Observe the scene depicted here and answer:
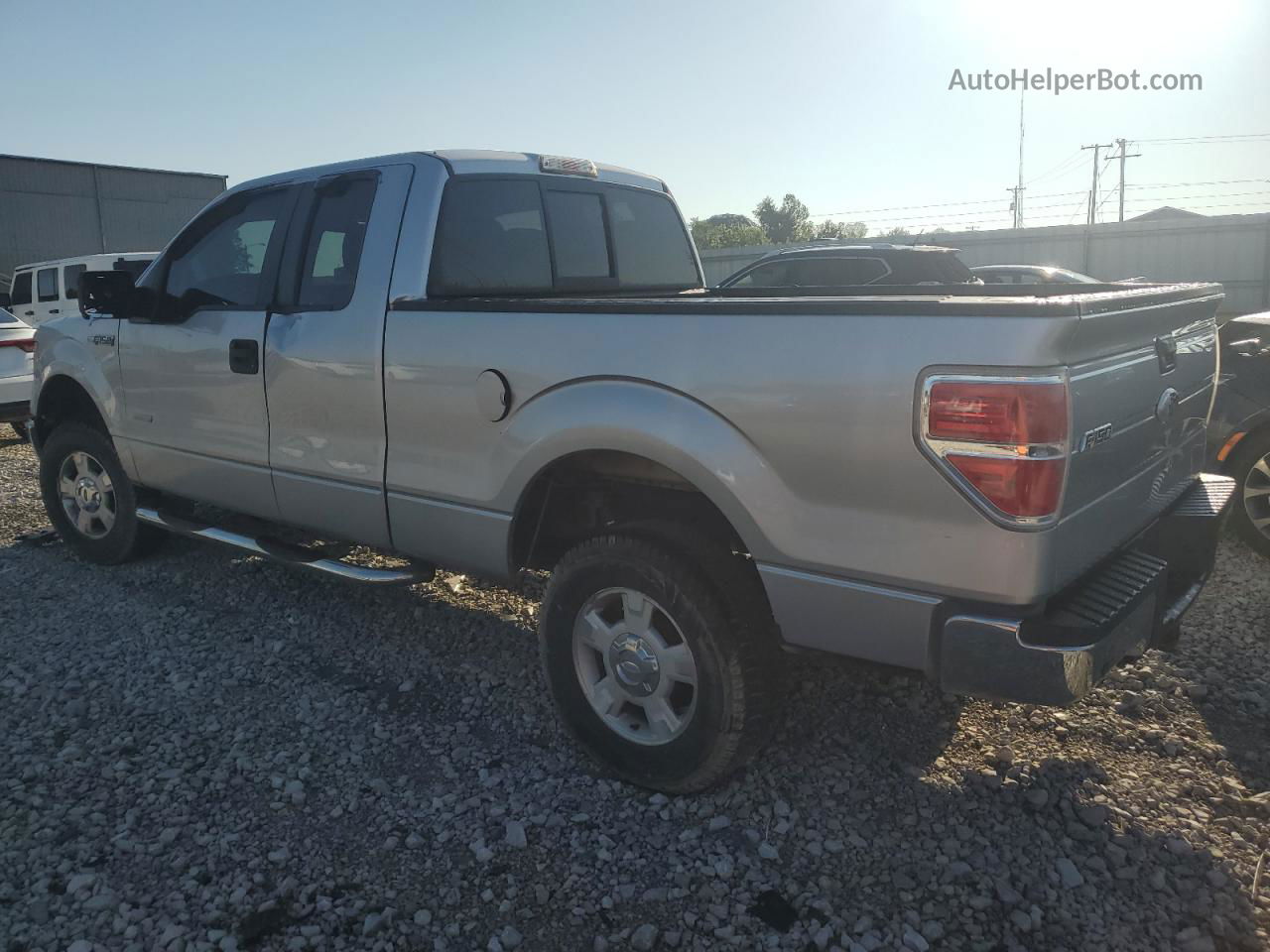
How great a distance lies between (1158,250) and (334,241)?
2127 centimetres

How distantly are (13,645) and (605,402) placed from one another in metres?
3.23

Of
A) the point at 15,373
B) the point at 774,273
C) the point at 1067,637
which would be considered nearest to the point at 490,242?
the point at 1067,637

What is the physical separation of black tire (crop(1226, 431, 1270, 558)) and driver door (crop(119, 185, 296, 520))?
4.96 metres

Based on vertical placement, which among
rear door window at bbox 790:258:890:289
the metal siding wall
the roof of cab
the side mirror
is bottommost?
the side mirror

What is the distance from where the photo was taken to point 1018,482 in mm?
2217

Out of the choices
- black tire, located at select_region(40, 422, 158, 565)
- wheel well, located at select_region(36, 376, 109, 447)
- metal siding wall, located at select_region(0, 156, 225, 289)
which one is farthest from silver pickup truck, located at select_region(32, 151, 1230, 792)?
metal siding wall, located at select_region(0, 156, 225, 289)

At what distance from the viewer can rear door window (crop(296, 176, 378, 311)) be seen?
377 cm

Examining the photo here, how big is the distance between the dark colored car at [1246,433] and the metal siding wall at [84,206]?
1183 inches

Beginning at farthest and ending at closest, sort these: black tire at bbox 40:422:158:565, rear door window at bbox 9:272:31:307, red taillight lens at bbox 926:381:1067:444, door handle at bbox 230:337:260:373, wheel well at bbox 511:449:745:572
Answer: rear door window at bbox 9:272:31:307 → black tire at bbox 40:422:158:565 → door handle at bbox 230:337:260:373 → wheel well at bbox 511:449:745:572 → red taillight lens at bbox 926:381:1067:444

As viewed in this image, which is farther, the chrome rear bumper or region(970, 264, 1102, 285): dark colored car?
region(970, 264, 1102, 285): dark colored car

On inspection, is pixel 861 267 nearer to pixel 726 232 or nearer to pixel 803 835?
pixel 803 835

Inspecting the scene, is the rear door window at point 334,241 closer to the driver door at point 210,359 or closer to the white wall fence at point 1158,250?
the driver door at point 210,359

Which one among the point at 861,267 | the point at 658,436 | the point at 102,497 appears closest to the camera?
the point at 658,436

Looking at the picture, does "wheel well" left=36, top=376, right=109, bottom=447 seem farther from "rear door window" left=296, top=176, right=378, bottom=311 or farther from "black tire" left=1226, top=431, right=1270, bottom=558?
"black tire" left=1226, top=431, right=1270, bottom=558
